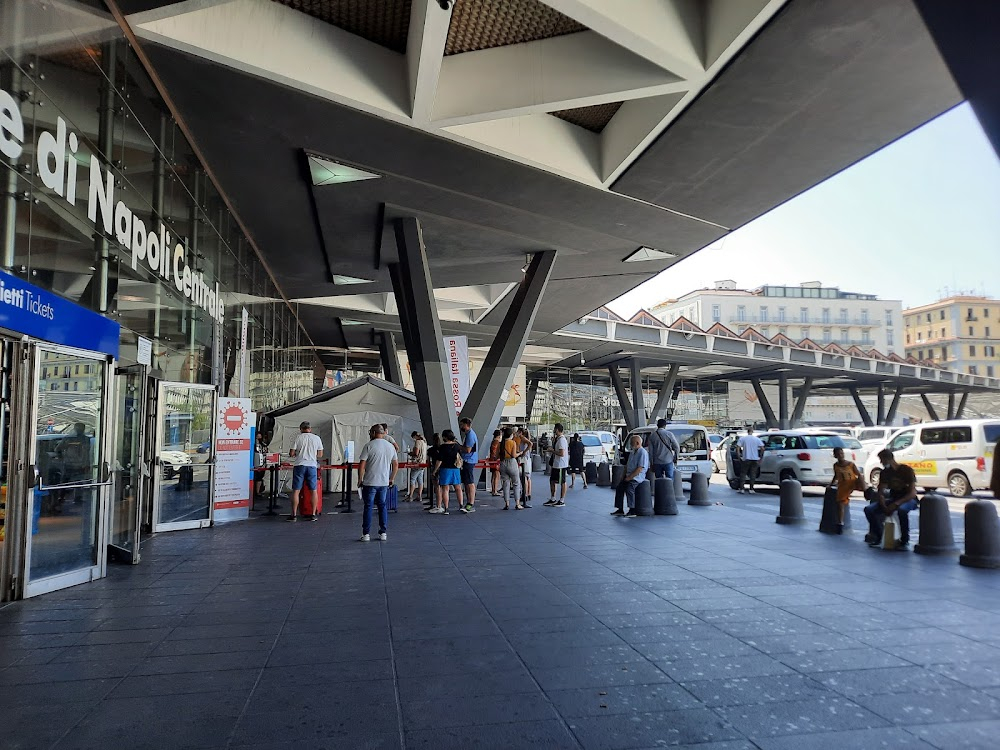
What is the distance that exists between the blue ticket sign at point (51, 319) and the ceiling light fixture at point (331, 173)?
6.46 m

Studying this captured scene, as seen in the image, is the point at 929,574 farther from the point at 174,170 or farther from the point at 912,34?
the point at 174,170

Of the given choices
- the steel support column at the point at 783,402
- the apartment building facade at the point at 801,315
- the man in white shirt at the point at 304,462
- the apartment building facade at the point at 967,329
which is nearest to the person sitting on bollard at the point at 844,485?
the apartment building facade at the point at 967,329

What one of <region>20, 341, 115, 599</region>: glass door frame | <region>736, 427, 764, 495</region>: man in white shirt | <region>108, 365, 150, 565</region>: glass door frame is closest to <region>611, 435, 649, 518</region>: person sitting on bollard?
<region>736, 427, 764, 495</region>: man in white shirt

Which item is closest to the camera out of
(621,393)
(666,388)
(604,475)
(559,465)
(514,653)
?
(514,653)

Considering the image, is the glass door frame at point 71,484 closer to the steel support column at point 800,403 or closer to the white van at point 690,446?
the white van at point 690,446

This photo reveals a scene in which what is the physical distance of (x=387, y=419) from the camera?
64.5ft

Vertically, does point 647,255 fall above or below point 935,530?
above

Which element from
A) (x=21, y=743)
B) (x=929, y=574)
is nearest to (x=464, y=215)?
(x=929, y=574)

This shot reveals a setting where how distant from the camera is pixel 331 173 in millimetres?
13938

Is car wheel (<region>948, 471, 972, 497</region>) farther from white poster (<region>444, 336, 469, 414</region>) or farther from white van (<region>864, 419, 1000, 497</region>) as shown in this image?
white poster (<region>444, 336, 469, 414</region>)

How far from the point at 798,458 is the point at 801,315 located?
257ft

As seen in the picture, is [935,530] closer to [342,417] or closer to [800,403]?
[342,417]

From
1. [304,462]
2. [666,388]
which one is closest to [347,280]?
[304,462]

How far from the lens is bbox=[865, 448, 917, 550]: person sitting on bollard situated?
9016 mm
